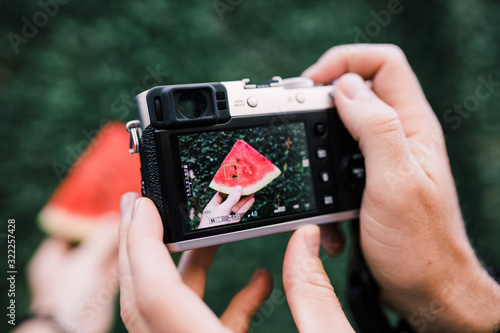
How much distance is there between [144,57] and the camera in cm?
202

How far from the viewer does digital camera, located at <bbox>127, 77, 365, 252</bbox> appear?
3.24ft

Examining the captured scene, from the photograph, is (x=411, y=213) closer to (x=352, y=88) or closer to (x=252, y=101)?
(x=352, y=88)

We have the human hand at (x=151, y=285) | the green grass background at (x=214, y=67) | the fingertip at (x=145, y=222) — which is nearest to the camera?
the human hand at (x=151, y=285)

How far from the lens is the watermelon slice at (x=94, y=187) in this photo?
192 centimetres

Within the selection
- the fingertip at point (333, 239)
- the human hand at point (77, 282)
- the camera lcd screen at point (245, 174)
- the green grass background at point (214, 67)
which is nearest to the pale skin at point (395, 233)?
the camera lcd screen at point (245, 174)

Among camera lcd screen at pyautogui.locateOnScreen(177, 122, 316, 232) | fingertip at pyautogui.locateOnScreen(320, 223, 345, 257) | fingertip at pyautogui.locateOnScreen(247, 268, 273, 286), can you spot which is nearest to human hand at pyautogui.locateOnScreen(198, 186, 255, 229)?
camera lcd screen at pyautogui.locateOnScreen(177, 122, 316, 232)

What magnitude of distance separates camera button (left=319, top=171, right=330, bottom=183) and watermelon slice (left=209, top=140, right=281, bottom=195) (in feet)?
0.49

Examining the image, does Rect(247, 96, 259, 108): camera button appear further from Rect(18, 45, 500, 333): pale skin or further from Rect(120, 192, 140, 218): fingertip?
Rect(120, 192, 140, 218): fingertip

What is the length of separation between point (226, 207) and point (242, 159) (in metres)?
0.13

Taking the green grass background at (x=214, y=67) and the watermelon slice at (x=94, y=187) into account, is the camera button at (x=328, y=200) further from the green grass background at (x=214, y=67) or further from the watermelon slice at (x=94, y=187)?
the watermelon slice at (x=94, y=187)

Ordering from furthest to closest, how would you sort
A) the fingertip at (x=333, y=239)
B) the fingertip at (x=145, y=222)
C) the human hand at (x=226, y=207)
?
1. the fingertip at (x=333, y=239)
2. the human hand at (x=226, y=207)
3. the fingertip at (x=145, y=222)

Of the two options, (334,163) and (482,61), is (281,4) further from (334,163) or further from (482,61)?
(334,163)

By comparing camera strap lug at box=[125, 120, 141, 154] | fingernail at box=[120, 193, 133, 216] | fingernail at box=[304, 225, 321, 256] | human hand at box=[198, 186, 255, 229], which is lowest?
fingernail at box=[304, 225, 321, 256]

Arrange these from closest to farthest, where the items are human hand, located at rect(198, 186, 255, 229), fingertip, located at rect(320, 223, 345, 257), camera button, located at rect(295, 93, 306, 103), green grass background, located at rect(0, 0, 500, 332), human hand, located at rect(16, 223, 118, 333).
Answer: human hand, located at rect(198, 186, 255, 229)
camera button, located at rect(295, 93, 306, 103)
fingertip, located at rect(320, 223, 345, 257)
human hand, located at rect(16, 223, 118, 333)
green grass background, located at rect(0, 0, 500, 332)
